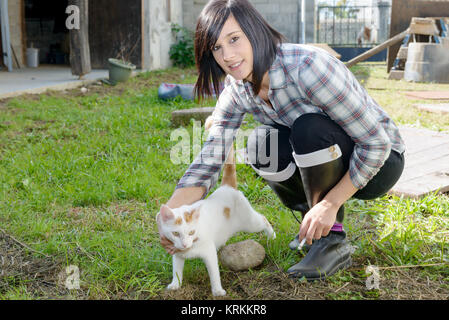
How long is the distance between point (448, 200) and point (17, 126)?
13.3 ft

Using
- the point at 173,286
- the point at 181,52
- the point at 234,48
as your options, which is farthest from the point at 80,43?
the point at 173,286

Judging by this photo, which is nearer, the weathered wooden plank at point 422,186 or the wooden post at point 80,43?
the weathered wooden plank at point 422,186

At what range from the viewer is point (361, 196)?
214cm

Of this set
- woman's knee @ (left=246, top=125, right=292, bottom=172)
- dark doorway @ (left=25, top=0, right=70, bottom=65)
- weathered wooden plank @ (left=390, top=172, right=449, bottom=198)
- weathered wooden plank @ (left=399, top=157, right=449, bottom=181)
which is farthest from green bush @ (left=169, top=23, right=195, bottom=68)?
woman's knee @ (left=246, top=125, right=292, bottom=172)

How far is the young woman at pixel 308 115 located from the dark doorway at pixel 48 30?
11577 millimetres

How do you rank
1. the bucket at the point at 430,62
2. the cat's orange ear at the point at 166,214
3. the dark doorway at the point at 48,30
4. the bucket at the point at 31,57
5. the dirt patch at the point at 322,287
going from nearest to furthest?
the cat's orange ear at the point at 166,214 < the dirt patch at the point at 322,287 < the bucket at the point at 430,62 < the bucket at the point at 31,57 < the dark doorway at the point at 48,30

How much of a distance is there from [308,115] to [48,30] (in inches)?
504

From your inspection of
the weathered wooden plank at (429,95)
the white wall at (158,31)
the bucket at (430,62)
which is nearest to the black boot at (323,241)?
the weathered wooden plank at (429,95)

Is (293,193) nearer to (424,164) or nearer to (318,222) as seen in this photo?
(318,222)

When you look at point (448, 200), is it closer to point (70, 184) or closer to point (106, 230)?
point (106, 230)

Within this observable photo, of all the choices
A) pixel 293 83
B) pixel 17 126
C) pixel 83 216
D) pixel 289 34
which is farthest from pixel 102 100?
pixel 289 34

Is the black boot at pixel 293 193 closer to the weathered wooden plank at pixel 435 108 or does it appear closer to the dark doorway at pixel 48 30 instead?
the weathered wooden plank at pixel 435 108

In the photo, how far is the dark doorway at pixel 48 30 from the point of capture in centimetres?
1262

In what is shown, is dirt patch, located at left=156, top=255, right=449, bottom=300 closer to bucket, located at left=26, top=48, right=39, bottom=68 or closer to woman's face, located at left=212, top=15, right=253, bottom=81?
woman's face, located at left=212, top=15, right=253, bottom=81
